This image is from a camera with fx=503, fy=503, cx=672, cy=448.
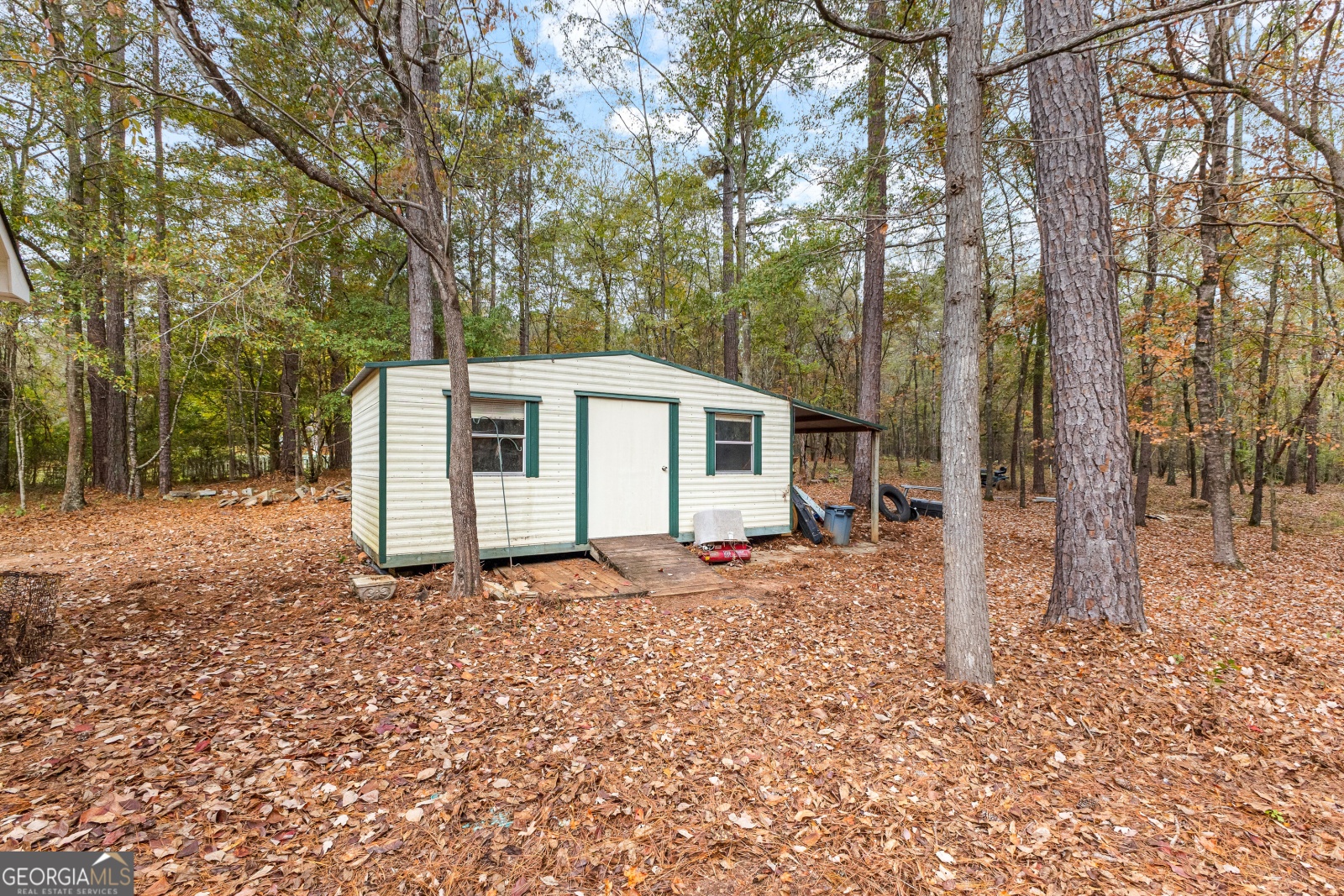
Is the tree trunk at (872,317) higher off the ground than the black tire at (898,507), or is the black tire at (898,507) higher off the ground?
the tree trunk at (872,317)

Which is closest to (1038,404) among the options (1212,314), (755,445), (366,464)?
(1212,314)

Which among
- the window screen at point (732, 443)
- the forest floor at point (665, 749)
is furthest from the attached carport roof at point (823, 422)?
the forest floor at point (665, 749)

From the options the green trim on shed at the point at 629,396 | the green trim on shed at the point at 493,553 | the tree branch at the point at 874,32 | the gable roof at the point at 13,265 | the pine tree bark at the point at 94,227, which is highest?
the pine tree bark at the point at 94,227

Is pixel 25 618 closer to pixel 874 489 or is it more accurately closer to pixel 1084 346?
pixel 1084 346

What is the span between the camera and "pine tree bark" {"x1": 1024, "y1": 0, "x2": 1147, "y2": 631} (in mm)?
3990

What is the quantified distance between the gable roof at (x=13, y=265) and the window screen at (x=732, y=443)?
715 cm

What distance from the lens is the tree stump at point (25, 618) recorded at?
3.30 m

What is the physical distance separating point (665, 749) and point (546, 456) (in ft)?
15.1

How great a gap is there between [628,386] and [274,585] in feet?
15.9

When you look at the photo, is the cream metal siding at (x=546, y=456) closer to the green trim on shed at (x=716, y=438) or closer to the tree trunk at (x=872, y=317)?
the green trim on shed at (x=716, y=438)

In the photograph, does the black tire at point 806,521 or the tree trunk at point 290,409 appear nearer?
the black tire at point 806,521

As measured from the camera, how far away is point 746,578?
6531 millimetres

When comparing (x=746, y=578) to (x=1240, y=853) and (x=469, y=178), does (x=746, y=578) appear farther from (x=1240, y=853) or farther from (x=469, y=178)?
(x=469, y=178)

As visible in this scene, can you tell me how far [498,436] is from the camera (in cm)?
658
